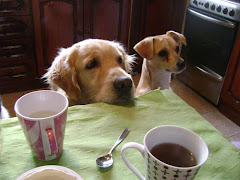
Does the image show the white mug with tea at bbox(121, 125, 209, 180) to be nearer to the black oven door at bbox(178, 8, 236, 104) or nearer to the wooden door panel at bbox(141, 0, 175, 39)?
the black oven door at bbox(178, 8, 236, 104)

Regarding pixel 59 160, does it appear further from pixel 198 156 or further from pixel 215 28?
pixel 215 28

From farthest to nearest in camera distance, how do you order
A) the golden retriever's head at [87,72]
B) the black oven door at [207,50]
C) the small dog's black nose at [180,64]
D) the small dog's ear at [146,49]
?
the black oven door at [207,50] → the small dog's black nose at [180,64] → the small dog's ear at [146,49] → the golden retriever's head at [87,72]

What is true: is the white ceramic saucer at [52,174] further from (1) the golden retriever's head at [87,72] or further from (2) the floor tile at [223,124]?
(2) the floor tile at [223,124]

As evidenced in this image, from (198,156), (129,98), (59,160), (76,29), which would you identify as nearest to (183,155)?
(198,156)

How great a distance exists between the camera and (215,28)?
2369 millimetres

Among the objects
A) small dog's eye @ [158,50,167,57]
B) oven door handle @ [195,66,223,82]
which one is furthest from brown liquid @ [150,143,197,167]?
oven door handle @ [195,66,223,82]

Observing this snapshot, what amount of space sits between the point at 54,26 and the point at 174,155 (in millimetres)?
2228

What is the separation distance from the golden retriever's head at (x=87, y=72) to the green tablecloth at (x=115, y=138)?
24 cm

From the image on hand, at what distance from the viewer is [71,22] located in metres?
2.51

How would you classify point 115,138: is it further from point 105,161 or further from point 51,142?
point 51,142

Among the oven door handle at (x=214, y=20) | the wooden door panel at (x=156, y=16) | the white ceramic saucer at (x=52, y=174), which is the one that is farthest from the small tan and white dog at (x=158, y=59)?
the white ceramic saucer at (x=52, y=174)

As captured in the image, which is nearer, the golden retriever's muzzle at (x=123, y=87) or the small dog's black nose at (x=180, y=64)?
the golden retriever's muzzle at (x=123, y=87)

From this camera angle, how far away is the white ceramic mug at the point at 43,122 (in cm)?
57

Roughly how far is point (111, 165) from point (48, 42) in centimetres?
214
